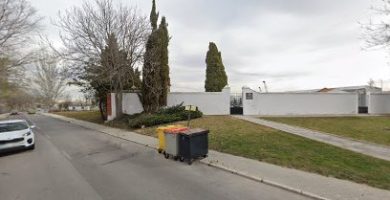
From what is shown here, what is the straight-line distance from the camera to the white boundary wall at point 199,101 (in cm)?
2786

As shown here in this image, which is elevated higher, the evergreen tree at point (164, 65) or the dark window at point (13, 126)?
the evergreen tree at point (164, 65)

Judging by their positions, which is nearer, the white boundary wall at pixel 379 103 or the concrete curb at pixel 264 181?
the concrete curb at pixel 264 181

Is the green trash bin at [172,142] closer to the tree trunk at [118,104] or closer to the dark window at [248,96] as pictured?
the tree trunk at [118,104]

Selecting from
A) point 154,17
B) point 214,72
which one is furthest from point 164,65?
point 214,72

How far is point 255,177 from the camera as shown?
28.6 feet

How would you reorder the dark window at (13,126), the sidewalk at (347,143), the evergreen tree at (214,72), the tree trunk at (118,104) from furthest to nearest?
the evergreen tree at (214,72) → the tree trunk at (118,104) → the dark window at (13,126) → the sidewalk at (347,143)

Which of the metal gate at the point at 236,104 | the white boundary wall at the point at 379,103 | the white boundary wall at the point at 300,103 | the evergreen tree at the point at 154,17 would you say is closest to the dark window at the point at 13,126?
the evergreen tree at the point at 154,17

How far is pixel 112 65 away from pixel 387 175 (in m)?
20.9

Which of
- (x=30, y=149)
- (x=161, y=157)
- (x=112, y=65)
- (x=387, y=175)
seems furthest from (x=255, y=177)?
(x=112, y=65)

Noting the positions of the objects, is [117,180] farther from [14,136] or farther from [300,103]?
[300,103]

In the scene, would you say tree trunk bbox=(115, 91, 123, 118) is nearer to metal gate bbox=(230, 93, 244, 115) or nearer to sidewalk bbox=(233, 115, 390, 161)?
metal gate bbox=(230, 93, 244, 115)

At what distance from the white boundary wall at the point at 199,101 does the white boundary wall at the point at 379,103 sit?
14381 mm

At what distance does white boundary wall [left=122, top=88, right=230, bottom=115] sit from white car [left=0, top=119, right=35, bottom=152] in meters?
12.8

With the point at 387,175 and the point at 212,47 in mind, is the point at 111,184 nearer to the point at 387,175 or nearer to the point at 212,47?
the point at 387,175
